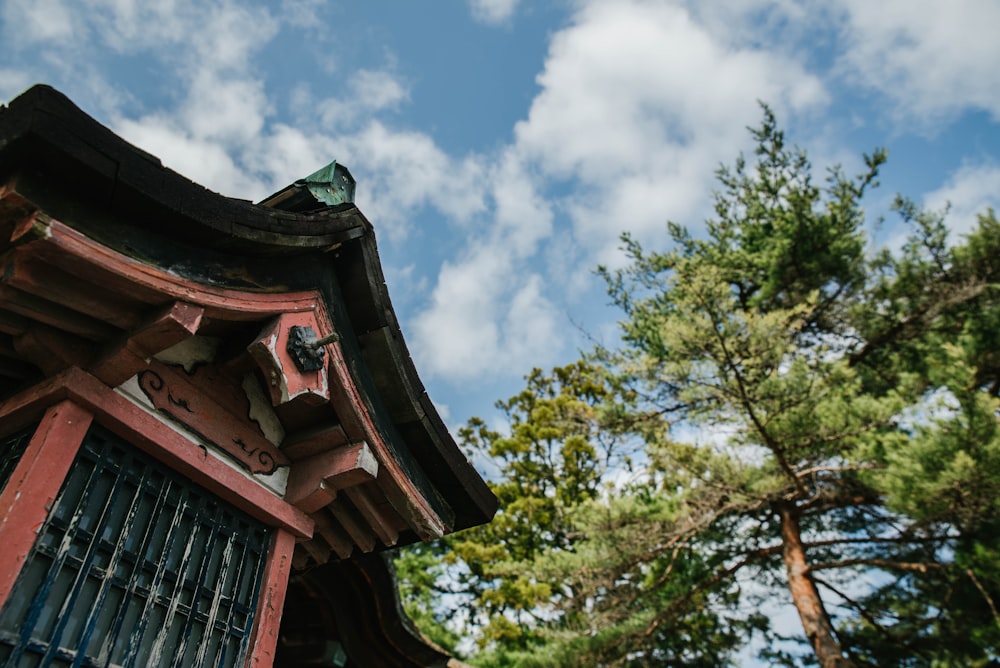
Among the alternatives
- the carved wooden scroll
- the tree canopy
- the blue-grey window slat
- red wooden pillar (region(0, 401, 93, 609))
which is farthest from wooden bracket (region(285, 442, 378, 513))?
the tree canopy

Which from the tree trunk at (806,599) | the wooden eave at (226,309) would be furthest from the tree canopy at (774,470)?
the wooden eave at (226,309)

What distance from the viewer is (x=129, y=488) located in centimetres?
259

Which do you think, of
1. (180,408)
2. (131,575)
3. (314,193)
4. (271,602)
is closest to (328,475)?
(271,602)

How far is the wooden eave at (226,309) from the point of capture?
213 cm

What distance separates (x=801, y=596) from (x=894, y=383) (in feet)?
18.3

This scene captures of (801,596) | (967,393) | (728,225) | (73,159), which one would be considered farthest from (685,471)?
(73,159)

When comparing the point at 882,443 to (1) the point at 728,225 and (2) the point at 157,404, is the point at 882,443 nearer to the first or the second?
(1) the point at 728,225

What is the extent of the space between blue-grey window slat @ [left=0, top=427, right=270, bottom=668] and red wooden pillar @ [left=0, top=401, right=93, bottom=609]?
0.17 feet

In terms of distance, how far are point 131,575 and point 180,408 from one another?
2.33 feet

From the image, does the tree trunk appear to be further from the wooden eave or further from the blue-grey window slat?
the blue-grey window slat

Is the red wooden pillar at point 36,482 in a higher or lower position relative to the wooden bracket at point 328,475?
lower

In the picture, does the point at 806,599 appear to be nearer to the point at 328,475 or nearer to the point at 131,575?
the point at 328,475

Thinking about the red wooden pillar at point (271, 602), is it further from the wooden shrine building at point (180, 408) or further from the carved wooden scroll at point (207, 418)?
the carved wooden scroll at point (207, 418)

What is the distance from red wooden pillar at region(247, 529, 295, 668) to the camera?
9.37 ft
